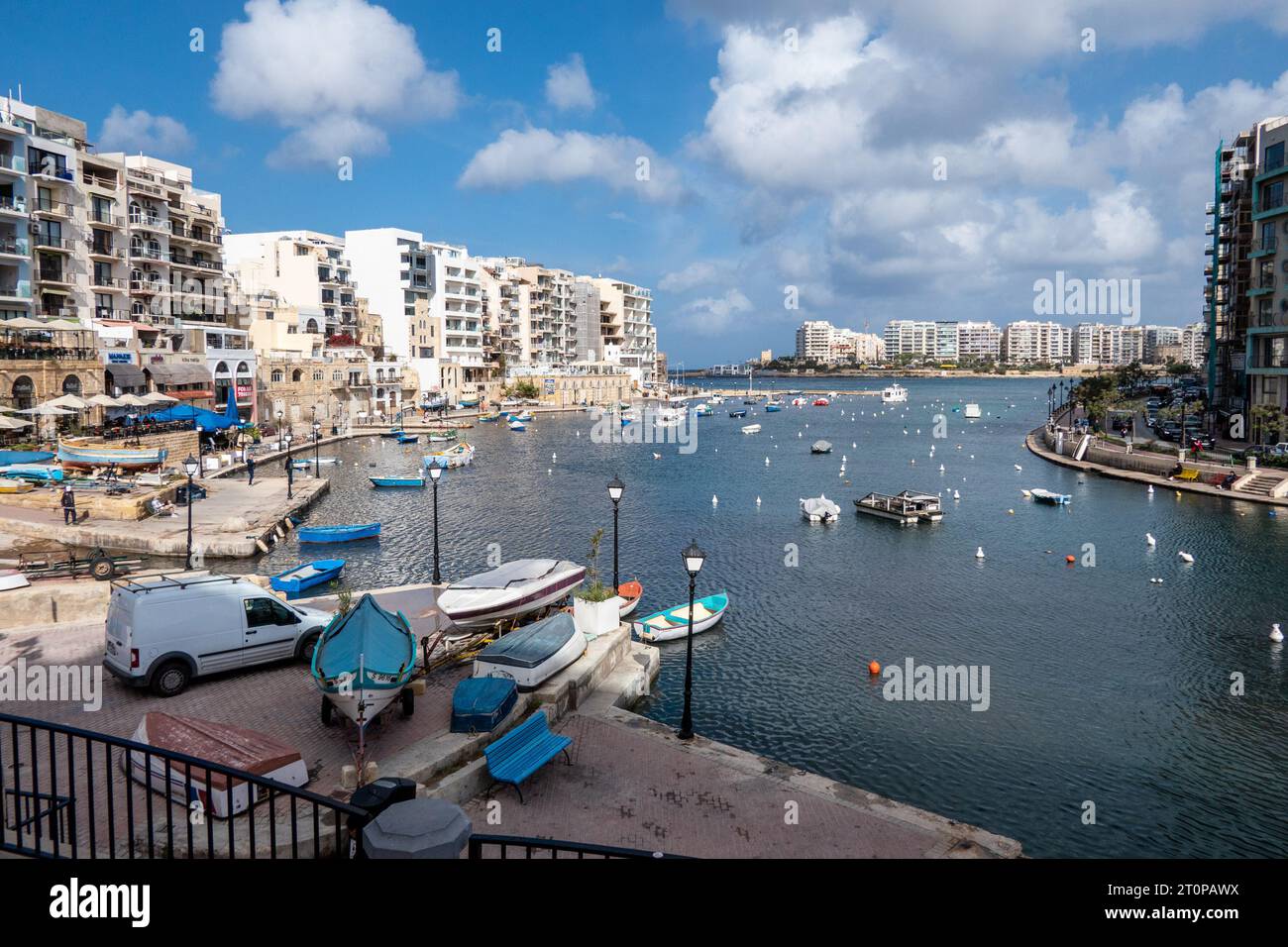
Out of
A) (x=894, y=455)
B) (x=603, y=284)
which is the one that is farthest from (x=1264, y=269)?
(x=603, y=284)

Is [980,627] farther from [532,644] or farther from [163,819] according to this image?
[163,819]

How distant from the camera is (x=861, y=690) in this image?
19.7 metres

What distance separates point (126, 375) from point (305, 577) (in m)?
33.5

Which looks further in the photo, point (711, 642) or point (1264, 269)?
point (1264, 269)

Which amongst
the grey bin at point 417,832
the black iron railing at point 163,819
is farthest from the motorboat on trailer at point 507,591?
the grey bin at point 417,832

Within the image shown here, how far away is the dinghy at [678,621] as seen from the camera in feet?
74.4

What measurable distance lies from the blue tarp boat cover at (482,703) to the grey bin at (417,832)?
266 inches

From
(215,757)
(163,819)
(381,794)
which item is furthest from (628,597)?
(381,794)

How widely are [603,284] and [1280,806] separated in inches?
6059

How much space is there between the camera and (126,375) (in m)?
52.9

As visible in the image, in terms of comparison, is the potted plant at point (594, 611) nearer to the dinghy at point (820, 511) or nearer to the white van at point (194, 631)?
the white van at point (194, 631)

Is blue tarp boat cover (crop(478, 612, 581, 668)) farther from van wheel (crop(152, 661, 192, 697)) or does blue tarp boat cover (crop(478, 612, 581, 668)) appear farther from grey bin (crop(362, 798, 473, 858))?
grey bin (crop(362, 798, 473, 858))

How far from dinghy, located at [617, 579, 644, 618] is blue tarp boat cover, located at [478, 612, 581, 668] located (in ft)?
24.7
